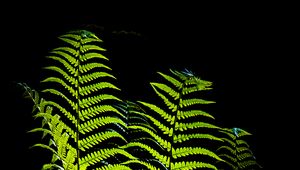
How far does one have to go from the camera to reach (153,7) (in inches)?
145

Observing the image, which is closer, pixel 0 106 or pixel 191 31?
pixel 0 106

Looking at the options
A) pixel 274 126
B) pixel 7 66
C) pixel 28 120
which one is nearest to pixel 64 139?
pixel 28 120

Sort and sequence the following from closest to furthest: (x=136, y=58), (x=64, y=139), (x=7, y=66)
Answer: (x=64, y=139) → (x=7, y=66) → (x=136, y=58)

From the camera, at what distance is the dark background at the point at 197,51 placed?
122 inches

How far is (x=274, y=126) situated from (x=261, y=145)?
25cm

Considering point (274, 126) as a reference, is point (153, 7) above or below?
above

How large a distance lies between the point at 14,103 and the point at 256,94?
2183 mm

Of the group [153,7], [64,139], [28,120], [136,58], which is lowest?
[64,139]

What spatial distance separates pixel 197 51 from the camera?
137 inches

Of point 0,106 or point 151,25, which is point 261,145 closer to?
point 151,25

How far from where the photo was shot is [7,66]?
2975mm

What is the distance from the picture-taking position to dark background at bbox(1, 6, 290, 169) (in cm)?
311

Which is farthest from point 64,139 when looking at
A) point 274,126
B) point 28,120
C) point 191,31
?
Answer: point 191,31

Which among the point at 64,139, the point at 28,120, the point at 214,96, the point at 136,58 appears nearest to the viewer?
the point at 64,139
